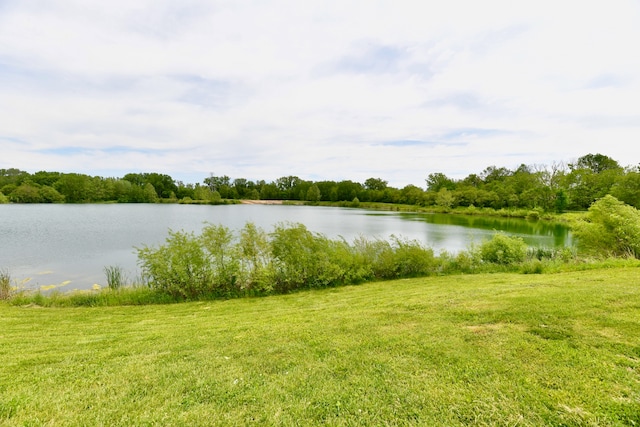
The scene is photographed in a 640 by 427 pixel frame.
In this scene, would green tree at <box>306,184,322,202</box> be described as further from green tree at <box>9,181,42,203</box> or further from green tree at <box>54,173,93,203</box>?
green tree at <box>9,181,42,203</box>

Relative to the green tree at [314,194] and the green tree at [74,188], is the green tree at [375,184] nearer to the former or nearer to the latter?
the green tree at [314,194]

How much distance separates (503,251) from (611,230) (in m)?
5.26

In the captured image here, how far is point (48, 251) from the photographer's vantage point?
1797 centimetres

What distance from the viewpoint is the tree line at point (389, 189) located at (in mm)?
52281

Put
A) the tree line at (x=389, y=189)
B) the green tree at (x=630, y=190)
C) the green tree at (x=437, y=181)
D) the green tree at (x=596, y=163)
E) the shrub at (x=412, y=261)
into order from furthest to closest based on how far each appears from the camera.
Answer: the green tree at (x=437, y=181) → the green tree at (x=596, y=163) → the tree line at (x=389, y=189) → the green tree at (x=630, y=190) → the shrub at (x=412, y=261)

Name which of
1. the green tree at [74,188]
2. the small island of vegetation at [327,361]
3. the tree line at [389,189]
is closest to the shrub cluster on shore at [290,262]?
the small island of vegetation at [327,361]

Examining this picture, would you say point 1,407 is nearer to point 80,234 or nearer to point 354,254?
point 354,254

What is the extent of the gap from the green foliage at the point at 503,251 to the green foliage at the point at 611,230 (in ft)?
12.1

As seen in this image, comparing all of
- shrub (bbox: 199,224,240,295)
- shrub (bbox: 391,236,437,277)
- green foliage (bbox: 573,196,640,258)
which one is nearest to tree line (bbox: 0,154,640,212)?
green foliage (bbox: 573,196,640,258)

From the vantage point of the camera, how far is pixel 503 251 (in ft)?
47.5

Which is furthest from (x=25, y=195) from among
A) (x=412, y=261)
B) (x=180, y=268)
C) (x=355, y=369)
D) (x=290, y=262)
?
(x=355, y=369)

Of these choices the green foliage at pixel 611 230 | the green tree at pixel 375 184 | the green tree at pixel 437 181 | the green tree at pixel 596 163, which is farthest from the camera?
the green tree at pixel 375 184

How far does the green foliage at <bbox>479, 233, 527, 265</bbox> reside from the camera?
14.4 m

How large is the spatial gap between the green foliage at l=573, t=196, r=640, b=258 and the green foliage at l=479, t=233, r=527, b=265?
3.68m
